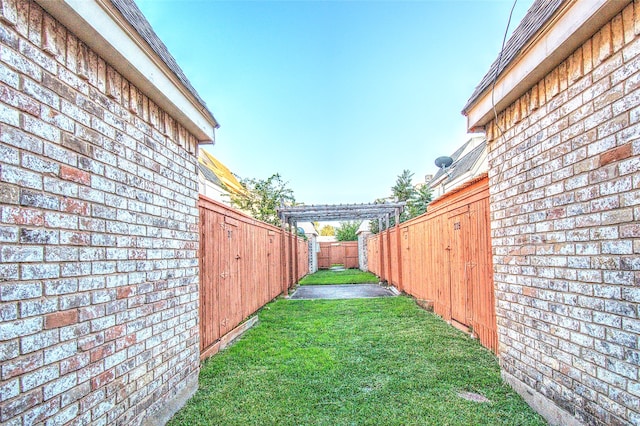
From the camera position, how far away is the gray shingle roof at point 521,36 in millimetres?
2520

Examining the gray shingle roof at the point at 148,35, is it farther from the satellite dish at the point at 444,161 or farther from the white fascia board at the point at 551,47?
the satellite dish at the point at 444,161

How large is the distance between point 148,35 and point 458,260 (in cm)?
510

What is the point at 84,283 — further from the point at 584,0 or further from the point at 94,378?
the point at 584,0

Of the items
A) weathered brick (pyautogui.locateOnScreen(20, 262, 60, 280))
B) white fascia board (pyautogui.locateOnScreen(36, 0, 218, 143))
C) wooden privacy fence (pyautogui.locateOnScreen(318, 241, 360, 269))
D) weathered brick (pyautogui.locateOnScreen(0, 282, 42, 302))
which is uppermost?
white fascia board (pyautogui.locateOnScreen(36, 0, 218, 143))

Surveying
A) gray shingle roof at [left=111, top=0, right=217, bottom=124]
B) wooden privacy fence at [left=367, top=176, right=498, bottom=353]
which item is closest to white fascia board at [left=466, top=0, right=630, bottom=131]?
wooden privacy fence at [left=367, top=176, right=498, bottom=353]

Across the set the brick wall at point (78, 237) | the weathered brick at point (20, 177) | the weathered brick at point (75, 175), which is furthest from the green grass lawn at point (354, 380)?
the weathered brick at point (20, 177)

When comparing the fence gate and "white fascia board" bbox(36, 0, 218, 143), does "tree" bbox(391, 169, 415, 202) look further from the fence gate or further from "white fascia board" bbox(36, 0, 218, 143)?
"white fascia board" bbox(36, 0, 218, 143)

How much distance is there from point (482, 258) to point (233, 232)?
12.7 feet

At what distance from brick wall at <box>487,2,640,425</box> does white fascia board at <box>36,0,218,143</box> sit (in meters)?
3.10

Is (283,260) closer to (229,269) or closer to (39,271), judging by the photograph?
(229,269)

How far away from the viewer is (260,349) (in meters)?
4.83

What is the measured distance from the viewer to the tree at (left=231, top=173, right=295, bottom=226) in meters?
12.9

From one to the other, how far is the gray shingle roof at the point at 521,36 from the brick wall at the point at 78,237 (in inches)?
Result: 123

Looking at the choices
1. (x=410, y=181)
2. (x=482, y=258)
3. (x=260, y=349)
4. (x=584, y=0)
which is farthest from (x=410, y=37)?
(x=410, y=181)
